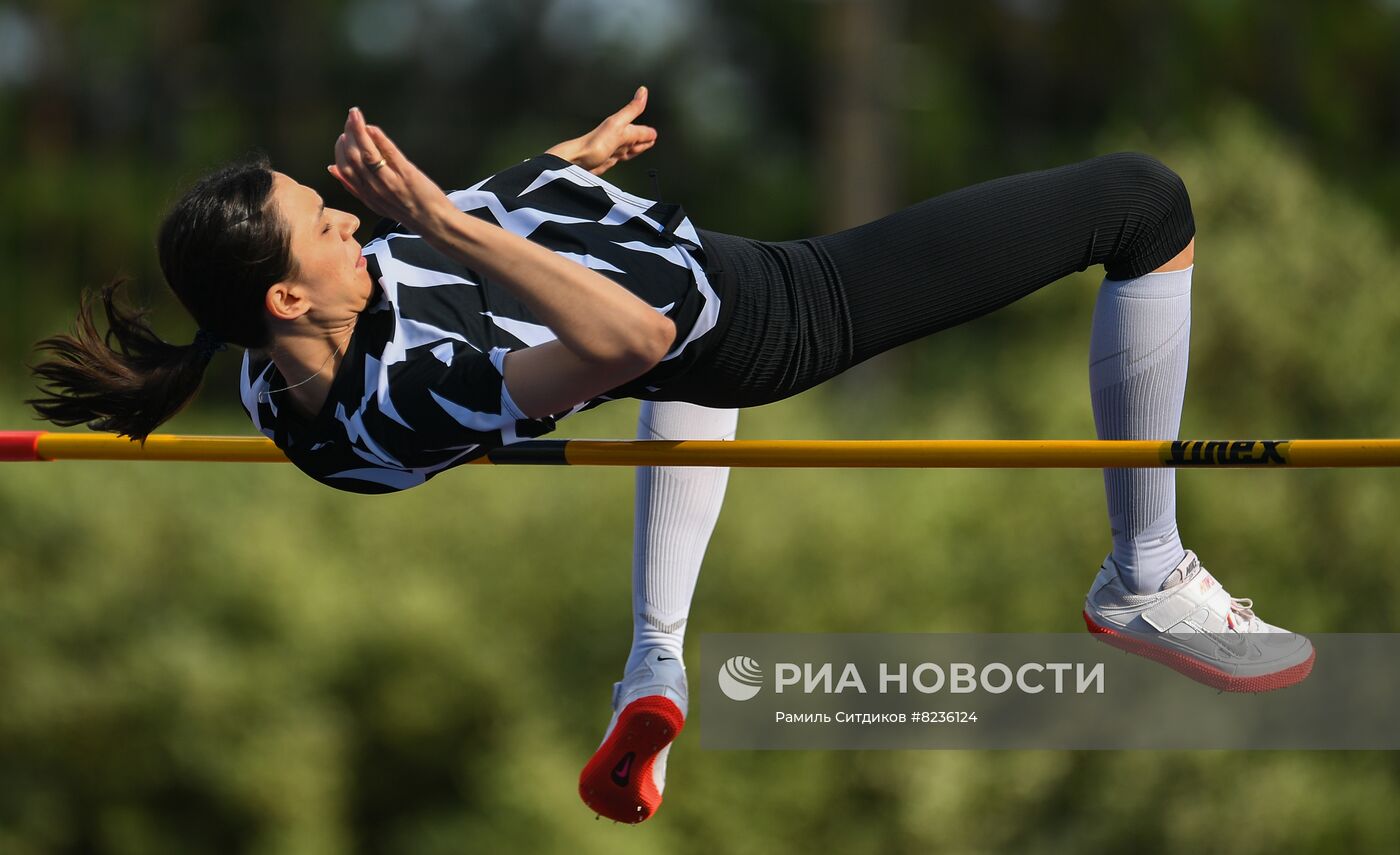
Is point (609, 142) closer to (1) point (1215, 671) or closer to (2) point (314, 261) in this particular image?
(2) point (314, 261)

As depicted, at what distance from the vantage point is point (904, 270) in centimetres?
355

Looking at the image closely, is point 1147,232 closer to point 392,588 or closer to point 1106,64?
point 392,588

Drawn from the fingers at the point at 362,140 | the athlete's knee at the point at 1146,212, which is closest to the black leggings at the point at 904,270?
the athlete's knee at the point at 1146,212

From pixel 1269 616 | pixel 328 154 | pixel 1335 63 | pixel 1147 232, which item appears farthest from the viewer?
pixel 328 154

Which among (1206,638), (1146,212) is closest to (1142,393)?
(1146,212)

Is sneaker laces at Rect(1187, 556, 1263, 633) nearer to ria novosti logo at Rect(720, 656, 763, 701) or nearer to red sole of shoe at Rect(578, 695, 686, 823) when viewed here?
red sole of shoe at Rect(578, 695, 686, 823)

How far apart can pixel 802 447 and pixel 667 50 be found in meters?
26.1

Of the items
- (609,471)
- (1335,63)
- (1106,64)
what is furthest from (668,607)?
(1106,64)

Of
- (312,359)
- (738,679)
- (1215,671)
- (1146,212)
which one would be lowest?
(738,679)

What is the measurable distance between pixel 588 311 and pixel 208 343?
0.85m

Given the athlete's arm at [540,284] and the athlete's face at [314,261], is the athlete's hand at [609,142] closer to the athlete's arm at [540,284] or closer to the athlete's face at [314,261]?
the athlete's face at [314,261]

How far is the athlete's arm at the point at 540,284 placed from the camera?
295 centimetres

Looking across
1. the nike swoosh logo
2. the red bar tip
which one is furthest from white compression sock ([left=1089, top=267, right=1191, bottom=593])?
the red bar tip

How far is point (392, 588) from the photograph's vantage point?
18.6 meters
